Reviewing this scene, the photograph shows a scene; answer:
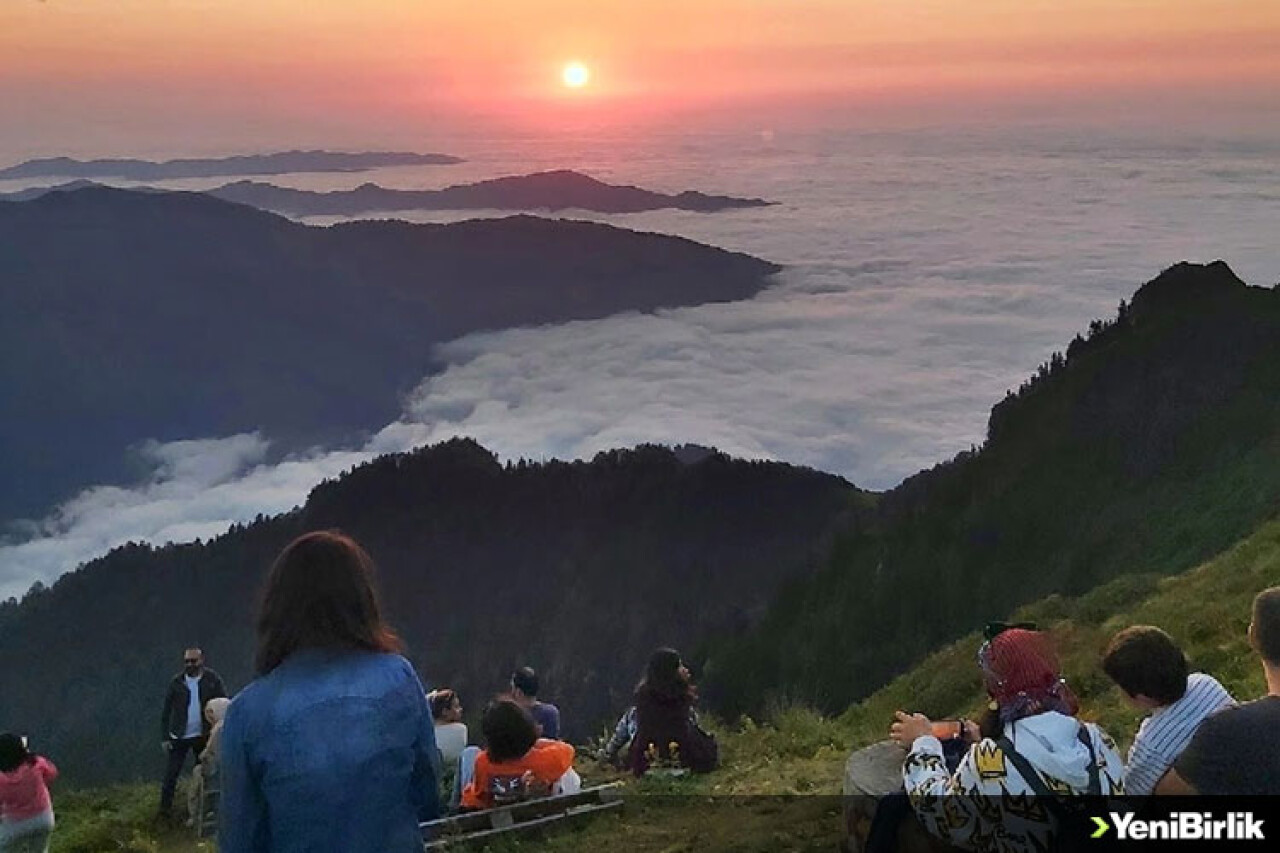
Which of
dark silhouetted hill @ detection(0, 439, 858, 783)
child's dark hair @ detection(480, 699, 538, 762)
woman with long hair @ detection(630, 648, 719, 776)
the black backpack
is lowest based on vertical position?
dark silhouetted hill @ detection(0, 439, 858, 783)

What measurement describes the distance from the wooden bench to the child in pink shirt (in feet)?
9.01

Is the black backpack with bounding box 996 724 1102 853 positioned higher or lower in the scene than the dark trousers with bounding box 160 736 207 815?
higher

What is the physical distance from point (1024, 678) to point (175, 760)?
29.6 feet

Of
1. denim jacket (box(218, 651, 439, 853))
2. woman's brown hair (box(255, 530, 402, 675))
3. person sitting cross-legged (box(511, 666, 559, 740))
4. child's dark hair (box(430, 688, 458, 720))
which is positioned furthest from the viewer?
person sitting cross-legged (box(511, 666, 559, 740))

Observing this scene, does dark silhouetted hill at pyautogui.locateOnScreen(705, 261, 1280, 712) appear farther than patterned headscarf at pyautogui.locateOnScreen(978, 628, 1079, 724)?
Yes

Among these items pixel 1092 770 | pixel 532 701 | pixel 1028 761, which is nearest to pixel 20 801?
pixel 532 701

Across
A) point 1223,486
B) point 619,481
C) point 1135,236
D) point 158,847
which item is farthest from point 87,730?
point 1135,236

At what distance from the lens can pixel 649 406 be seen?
7771 inches

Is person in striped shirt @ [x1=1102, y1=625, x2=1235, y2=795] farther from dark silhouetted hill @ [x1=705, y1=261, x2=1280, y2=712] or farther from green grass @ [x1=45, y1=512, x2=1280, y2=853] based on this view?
dark silhouetted hill @ [x1=705, y1=261, x2=1280, y2=712]

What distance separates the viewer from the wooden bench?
6.51m

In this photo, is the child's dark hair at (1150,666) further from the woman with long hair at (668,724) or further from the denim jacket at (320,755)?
the woman with long hair at (668,724)

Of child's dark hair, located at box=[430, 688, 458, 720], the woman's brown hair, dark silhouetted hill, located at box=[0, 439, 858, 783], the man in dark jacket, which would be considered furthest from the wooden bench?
dark silhouetted hill, located at box=[0, 439, 858, 783]

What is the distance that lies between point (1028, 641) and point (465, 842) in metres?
3.76

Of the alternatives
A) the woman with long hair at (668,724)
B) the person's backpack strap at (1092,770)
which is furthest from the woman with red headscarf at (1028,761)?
the woman with long hair at (668,724)
